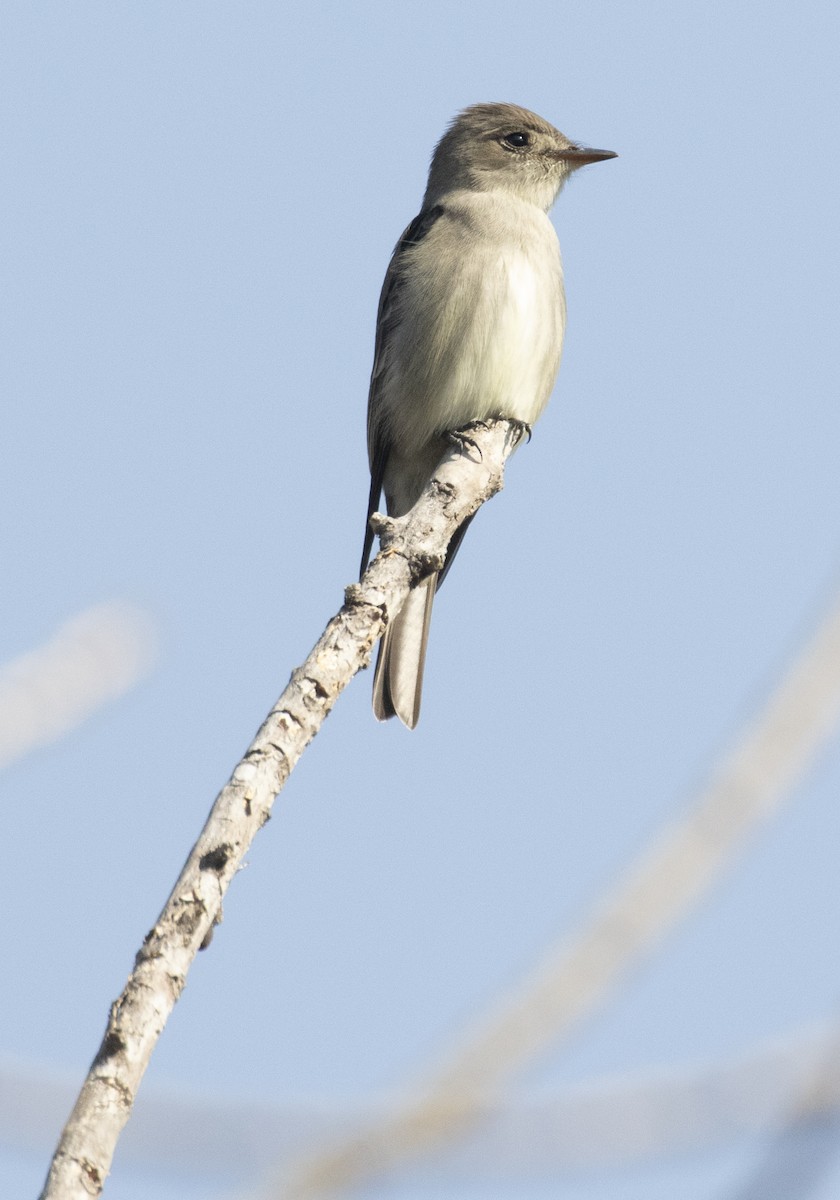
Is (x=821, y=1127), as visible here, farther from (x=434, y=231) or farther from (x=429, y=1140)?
(x=434, y=231)

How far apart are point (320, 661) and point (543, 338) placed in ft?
13.6

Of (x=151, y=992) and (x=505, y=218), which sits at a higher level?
(x=505, y=218)

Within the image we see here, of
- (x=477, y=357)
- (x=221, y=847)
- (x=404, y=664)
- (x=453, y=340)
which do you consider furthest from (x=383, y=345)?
(x=221, y=847)

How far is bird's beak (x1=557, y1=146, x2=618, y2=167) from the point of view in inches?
323

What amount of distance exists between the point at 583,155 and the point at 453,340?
78.8 inches

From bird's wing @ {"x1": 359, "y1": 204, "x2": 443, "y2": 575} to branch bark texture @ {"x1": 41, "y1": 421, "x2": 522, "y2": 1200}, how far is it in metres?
2.71

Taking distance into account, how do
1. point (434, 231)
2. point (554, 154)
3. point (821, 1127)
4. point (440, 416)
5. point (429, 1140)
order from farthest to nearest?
1. point (554, 154)
2. point (434, 231)
3. point (440, 416)
4. point (429, 1140)
5. point (821, 1127)

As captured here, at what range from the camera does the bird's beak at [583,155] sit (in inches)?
323

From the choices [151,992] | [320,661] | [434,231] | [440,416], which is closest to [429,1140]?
[151,992]

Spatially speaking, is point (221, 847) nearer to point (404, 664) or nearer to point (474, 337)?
point (404, 664)

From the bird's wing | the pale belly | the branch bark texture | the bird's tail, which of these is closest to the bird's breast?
the pale belly

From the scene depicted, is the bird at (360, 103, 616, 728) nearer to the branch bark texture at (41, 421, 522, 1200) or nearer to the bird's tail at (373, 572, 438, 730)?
the bird's tail at (373, 572, 438, 730)

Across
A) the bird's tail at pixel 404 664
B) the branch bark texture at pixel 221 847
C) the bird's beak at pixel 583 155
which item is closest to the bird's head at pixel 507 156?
the bird's beak at pixel 583 155

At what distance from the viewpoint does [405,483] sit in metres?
7.14
